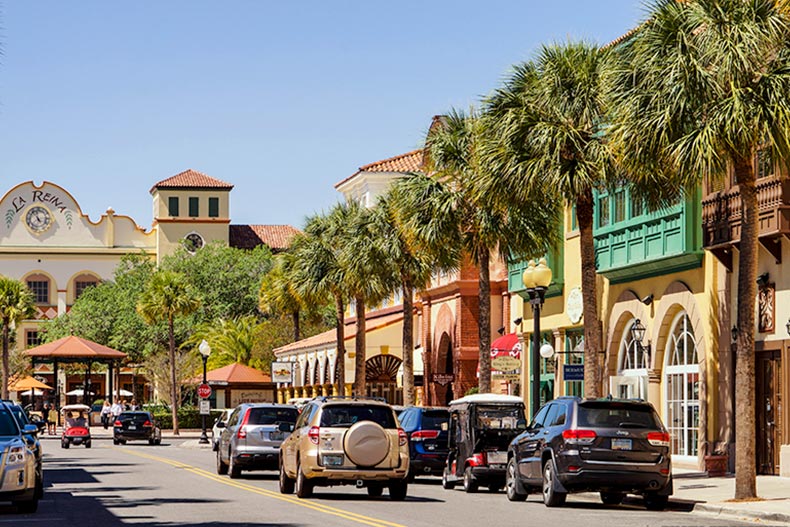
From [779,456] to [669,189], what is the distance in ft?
20.0

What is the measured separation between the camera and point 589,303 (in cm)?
3080

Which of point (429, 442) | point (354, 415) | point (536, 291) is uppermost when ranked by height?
point (536, 291)

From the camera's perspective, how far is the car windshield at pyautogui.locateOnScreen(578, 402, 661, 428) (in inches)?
918

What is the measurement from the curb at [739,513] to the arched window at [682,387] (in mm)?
11224

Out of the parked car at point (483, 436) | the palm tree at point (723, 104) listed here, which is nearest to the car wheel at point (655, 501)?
the palm tree at point (723, 104)

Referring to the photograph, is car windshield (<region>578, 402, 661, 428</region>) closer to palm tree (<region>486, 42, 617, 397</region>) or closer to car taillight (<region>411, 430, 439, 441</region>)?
palm tree (<region>486, 42, 617, 397</region>)

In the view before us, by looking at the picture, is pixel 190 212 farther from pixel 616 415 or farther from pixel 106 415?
pixel 616 415

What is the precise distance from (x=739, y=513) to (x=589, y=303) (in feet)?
30.0

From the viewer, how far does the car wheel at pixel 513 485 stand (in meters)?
25.4

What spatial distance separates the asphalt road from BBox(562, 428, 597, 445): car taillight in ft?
3.45

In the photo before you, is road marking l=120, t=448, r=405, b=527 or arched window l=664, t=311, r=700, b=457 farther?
arched window l=664, t=311, r=700, b=457

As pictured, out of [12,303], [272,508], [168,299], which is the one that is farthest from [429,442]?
[12,303]

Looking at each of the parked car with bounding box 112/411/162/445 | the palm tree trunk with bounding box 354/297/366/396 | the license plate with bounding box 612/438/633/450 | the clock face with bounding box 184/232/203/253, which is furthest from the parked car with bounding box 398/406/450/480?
the clock face with bounding box 184/232/203/253

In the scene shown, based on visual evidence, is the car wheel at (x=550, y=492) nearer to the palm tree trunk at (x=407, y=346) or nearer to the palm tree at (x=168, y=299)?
the palm tree trunk at (x=407, y=346)
